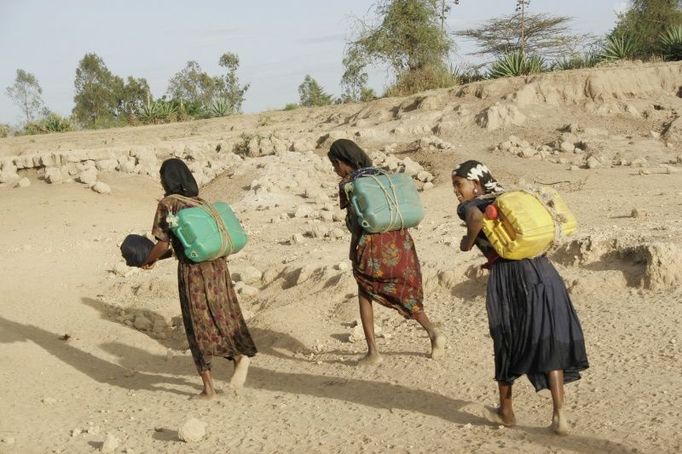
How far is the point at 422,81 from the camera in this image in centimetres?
1800

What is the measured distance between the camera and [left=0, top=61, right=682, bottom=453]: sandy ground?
4422 mm

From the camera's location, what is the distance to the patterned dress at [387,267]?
17.5 ft

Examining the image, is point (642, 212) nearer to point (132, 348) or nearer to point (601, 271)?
point (601, 271)

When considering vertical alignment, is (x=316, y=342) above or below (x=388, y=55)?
below

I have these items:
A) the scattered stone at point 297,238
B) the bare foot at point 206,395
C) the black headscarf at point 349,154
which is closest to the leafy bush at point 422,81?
the scattered stone at point 297,238

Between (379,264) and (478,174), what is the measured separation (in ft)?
4.54

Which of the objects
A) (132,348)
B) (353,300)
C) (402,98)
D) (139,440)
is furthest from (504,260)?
(402,98)

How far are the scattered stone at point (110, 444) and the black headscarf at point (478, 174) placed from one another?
222 centimetres

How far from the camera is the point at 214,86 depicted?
3603cm

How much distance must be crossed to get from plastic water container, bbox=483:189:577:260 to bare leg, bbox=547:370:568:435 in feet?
1.81

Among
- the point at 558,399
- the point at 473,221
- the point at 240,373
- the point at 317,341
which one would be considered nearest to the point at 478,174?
the point at 473,221

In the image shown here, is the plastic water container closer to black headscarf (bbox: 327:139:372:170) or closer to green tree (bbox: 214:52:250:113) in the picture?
black headscarf (bbox: 327:139:372:170)

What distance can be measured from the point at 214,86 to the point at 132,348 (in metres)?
30.4

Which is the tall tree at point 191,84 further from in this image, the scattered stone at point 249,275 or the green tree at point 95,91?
the scattered stone at point 249,275
